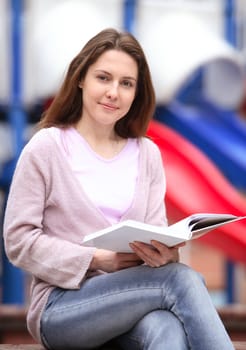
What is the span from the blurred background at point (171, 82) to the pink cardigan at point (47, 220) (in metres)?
2.24

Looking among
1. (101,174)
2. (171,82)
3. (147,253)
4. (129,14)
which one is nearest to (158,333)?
(147,253)

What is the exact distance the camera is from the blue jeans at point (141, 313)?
2.03m

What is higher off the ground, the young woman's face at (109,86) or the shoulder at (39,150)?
the young woman's face at (109,86)

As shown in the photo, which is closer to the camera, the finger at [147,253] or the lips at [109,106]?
the finger at [147,253]

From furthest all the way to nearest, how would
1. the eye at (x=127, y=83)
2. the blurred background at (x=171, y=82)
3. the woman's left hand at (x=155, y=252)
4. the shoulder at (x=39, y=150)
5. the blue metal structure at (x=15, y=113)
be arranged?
the blue metal structure at (x=15, y=113)
the blurred background at (x=171, y=82)
the eye at (x=127, y=83)
the shoulder at (x=39, y=150)
the woman's left hand at (x=155, y=252)

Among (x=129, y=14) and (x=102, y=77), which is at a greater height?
(x=102, y=77)

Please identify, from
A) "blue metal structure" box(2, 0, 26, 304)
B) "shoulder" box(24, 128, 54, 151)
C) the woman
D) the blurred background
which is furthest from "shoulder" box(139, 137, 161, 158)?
"blue metal structure" box(2, 0, 26, 304)

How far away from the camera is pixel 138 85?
2.38m

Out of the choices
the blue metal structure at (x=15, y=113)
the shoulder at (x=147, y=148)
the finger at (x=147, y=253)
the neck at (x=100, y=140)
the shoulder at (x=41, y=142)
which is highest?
the shoulder at (x=41, y=142)

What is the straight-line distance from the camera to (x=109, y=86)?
2264mm

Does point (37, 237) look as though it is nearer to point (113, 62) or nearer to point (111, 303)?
point (111, 303)

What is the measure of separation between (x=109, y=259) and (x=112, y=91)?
421 mm

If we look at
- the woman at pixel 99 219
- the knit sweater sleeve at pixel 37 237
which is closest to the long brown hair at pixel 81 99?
the woman at pixel 99 219

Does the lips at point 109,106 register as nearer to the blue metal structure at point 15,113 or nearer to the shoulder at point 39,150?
the shoulder at point 39,150
